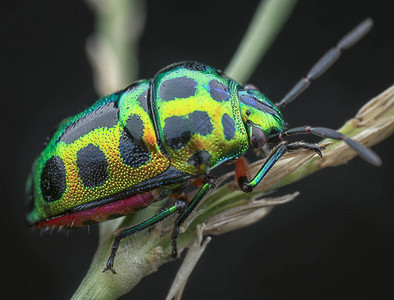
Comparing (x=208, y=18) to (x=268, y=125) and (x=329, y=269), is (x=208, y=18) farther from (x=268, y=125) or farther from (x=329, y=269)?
(x=268, y=125)

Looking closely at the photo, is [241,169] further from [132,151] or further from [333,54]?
[333,54]

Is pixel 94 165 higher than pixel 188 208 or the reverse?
higher

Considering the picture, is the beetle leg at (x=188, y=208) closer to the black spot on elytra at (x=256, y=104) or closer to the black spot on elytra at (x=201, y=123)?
the black spot on elytra at (x=201, y=123)

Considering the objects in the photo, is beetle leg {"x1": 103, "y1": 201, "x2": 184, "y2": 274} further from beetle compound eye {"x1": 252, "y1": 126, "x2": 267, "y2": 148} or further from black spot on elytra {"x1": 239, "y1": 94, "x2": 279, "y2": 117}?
black spot on elytra {"x1": 239, "y1": 94, "x2": 279, "y2": 117}

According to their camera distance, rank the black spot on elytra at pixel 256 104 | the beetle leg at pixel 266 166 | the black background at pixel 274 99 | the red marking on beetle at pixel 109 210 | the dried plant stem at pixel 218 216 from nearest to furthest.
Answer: the dried plant stem at pixel 218 216
the beetle leg at pixel 266 166
the red marking on beetle at pixel 109 210
the black spot on elytra at pixel 256 104
the black background at pixel 274 99

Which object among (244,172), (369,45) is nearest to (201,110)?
(244,172)

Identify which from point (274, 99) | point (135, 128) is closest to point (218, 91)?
point (135, 128)

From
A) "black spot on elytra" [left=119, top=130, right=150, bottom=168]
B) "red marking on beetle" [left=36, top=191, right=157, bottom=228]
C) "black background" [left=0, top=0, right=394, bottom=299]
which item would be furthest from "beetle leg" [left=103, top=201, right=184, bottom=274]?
"black background" [left=0, top=0, right=394, bottom=299]

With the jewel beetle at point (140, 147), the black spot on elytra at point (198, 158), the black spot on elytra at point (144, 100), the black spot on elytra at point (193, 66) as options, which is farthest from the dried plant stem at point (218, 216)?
the black spot on elytra at point (193, 66)
